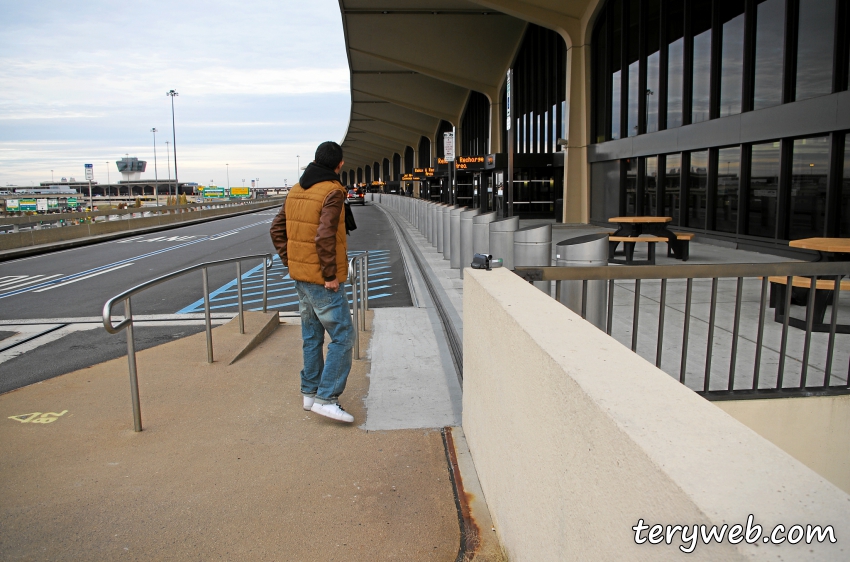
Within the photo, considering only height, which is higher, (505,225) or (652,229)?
(505,225)

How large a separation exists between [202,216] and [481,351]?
42349 mm

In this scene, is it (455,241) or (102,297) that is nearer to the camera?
(102,297)

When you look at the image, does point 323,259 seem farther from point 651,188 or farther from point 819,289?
point 651,188

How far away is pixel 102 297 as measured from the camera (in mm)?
11906

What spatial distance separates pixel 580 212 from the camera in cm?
2639

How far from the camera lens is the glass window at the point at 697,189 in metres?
17.5

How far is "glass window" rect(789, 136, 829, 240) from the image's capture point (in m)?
12.9

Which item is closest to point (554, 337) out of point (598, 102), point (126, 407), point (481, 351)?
point (481, 351)

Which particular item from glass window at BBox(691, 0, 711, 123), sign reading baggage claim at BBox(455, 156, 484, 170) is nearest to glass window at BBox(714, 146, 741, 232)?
glass window at BBox(691, 0, 711, 123)

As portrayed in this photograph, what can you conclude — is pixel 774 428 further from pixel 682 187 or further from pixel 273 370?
pixel 682 187

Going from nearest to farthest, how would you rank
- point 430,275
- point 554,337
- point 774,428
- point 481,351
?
point 554,337
point 481,351
point 774,428
point 430,275

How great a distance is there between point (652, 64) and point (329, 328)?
62.5ft

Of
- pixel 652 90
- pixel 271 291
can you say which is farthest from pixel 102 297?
pixel 652 90

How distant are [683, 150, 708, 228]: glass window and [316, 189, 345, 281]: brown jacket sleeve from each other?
48.8ft
